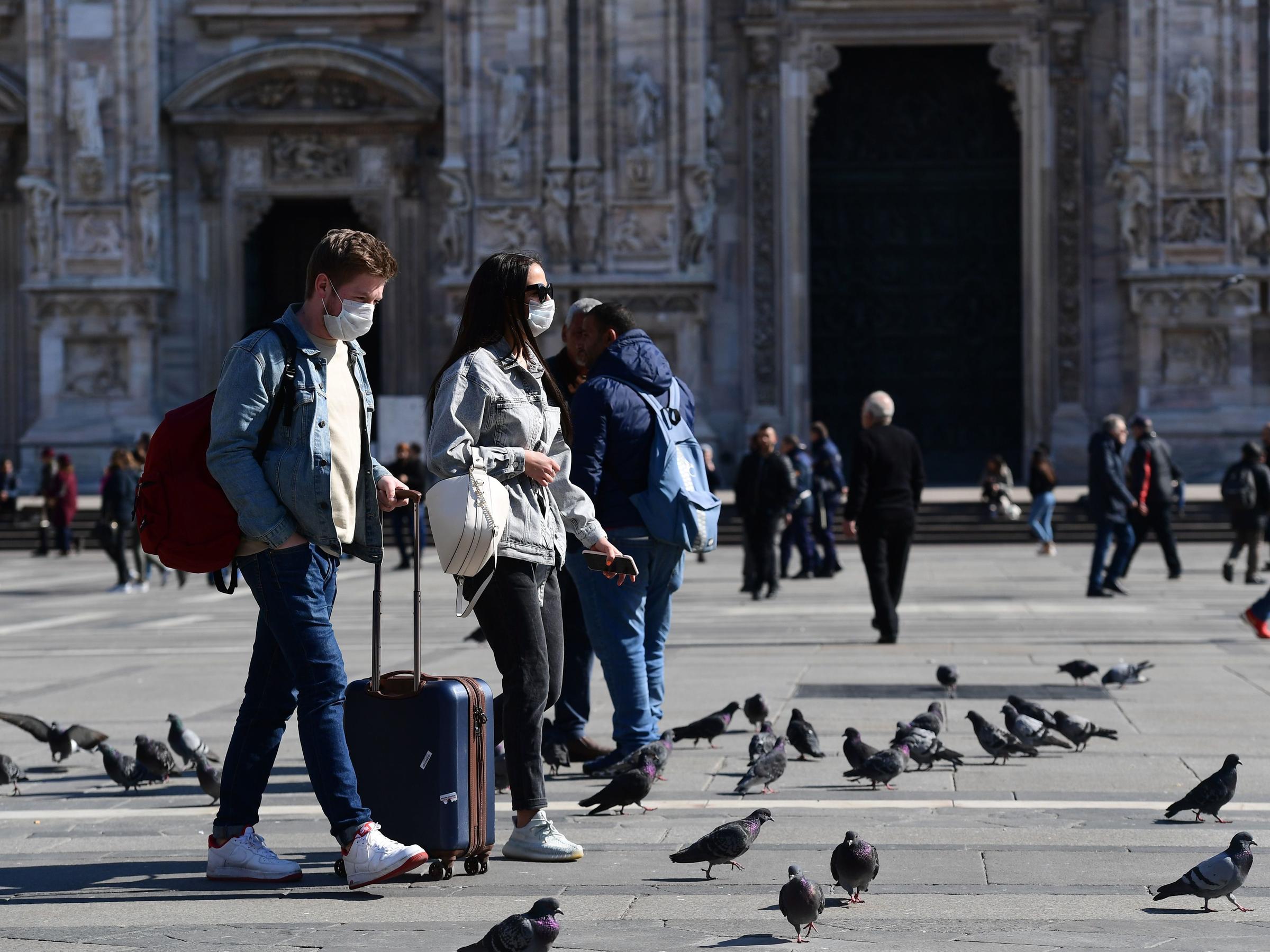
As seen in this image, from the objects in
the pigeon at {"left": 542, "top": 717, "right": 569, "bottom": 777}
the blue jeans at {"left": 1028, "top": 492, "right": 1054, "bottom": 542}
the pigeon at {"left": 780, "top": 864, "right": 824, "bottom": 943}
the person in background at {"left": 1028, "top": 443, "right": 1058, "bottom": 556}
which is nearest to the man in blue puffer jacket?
the pigeon at {"left": 542, "top": 717, "right": 569, "bottom": 777}

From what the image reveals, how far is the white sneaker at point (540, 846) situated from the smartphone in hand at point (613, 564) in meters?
1.10

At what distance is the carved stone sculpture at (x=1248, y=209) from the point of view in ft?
98.0

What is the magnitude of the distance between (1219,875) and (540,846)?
2.10m

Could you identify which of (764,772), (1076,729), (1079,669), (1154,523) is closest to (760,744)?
(764,772)

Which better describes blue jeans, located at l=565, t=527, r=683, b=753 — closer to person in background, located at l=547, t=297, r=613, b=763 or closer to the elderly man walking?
person in background, located at l=547, t=297, r=613, b=763

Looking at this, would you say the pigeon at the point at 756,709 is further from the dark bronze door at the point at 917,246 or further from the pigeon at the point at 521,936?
the dark bronze door at the point at 917,246

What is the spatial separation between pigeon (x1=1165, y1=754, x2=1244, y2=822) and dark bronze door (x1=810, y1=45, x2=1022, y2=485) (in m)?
25.9

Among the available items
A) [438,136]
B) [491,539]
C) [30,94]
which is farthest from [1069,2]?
[491,539]

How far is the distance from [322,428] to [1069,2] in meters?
27.4

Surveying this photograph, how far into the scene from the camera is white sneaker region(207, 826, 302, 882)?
19.6 ft

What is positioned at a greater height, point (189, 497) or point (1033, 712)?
point (189, 497)

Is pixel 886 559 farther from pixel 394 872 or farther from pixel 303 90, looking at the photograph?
pixel 303 90

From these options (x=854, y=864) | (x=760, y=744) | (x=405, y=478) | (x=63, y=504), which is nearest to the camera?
(x=854, y=864)

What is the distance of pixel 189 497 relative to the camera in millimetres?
5863
